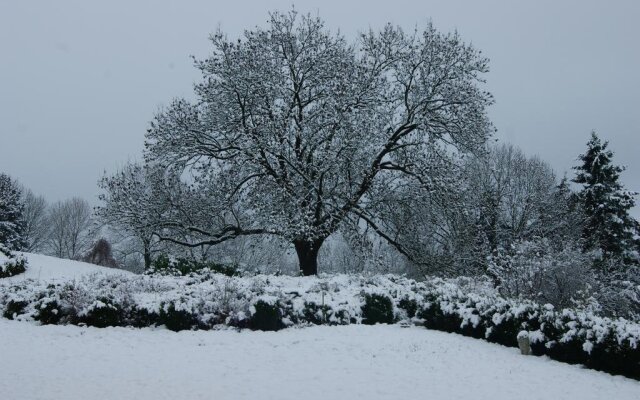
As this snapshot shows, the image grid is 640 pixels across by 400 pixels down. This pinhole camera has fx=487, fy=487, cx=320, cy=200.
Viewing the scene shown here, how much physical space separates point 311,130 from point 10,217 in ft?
95.4

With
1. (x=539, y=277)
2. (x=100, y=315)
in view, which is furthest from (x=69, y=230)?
(x=539, y=277)

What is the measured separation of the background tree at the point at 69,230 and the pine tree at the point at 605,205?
128 feet

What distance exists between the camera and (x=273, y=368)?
304 inches

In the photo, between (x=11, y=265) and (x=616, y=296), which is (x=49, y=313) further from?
(x=616, y=296)

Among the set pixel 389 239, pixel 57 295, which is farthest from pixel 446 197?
pixel 57 295

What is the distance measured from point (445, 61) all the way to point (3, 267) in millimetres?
16469

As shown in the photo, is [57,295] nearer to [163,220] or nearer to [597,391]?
[163,220]

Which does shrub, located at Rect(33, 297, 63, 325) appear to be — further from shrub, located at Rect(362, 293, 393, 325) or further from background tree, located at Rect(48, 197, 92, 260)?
background tree, located at Rect(48, 197, 92, 260)

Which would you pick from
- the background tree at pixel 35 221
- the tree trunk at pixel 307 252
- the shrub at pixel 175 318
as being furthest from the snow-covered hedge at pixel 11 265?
the background tree at pixel 35 221

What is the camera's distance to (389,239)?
17641mm

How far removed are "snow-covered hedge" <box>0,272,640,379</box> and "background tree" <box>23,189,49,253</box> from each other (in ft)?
118

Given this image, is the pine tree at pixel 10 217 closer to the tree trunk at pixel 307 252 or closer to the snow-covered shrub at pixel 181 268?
the snow-covered shrub at pixel 181 268

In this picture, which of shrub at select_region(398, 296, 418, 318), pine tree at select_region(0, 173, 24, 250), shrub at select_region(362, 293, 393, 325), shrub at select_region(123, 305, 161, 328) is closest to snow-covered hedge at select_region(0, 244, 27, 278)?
shrub at select_region(123, 305, 161, 328)

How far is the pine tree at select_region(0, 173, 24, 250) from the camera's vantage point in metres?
33.2
